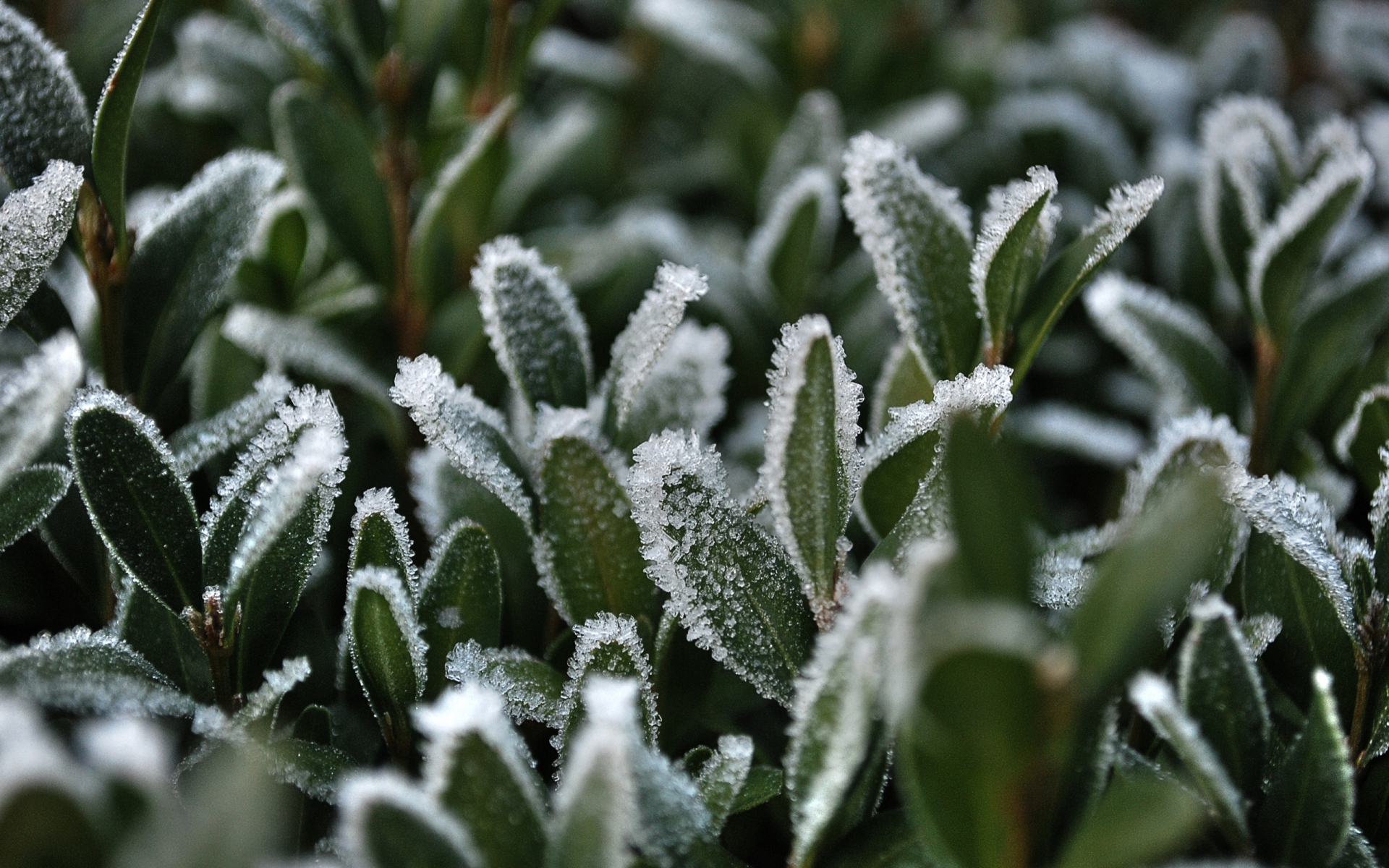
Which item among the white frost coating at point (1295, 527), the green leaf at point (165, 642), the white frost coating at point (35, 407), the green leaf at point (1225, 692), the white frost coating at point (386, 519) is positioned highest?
the white frost coating at point (1295, 527)

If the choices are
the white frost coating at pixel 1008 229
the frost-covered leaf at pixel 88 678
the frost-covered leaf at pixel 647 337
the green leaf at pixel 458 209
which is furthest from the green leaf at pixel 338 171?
A: the white frost coating at pixel 1008 229

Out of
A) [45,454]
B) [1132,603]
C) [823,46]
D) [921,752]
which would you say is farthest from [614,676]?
[823,46]

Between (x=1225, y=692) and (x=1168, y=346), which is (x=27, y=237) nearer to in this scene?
(x=1225, y=692)

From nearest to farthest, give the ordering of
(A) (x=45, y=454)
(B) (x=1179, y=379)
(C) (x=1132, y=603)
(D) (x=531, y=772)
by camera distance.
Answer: (C) (x=1132, y=603), (D) (x=531, y=772), (A) (x=45, y=454), (B) (x=1179, y=379)

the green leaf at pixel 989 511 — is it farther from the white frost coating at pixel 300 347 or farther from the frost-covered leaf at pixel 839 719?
the white frost coating at pixel 300 347

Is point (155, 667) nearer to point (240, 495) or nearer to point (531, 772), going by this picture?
point (240, 495)

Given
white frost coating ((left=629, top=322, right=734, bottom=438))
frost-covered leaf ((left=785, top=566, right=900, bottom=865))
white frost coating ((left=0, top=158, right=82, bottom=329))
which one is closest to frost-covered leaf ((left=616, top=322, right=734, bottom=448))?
white frost coating ((left=629, top=322, right=734, bottom=438))
